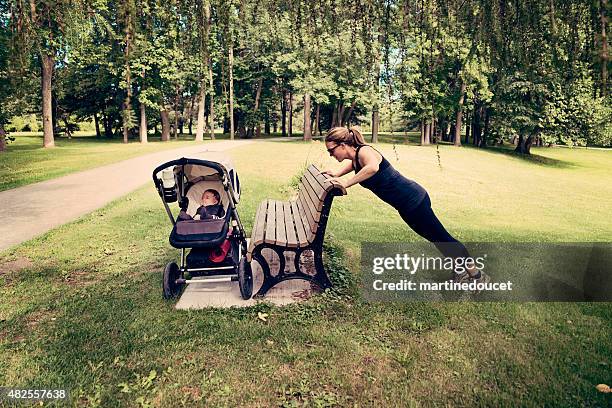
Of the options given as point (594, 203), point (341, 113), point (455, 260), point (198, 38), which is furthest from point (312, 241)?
point (341, 113)

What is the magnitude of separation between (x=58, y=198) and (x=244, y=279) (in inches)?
326

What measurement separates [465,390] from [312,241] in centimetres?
186

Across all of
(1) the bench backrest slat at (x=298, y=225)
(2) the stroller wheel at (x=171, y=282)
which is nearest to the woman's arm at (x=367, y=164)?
(1) the bench backrest slat at (x=298, y=225)

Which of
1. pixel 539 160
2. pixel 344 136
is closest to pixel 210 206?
pixel 344 136

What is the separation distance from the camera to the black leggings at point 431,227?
14.2ft

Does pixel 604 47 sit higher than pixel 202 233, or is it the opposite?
pixel 604 47

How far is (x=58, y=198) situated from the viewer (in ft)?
34.2

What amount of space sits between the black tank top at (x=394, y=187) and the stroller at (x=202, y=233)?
5.10 ft

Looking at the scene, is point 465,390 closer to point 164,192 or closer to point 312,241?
point 312,241

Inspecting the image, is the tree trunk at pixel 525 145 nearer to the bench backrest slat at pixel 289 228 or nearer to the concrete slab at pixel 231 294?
the bench backrest slat at pixel 289 228

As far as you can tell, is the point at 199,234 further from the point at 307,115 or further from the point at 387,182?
the point at 307,115

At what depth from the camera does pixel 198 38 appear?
2635 millimetres

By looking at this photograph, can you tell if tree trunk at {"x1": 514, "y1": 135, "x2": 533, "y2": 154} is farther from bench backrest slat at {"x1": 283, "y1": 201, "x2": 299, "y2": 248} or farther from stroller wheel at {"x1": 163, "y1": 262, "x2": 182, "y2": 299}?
stroller wheel at {"x1": 163, "y1": 262, "x2": 182, "y2": 299}

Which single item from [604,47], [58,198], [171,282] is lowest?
[171,282]
